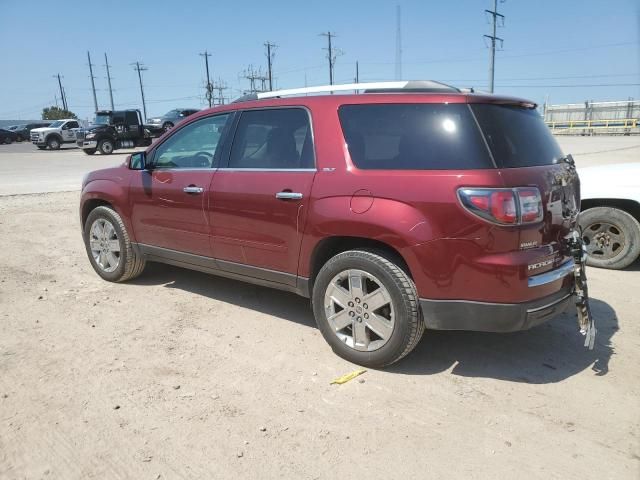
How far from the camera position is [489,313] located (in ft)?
9.80

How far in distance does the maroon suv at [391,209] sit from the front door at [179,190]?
3 cm

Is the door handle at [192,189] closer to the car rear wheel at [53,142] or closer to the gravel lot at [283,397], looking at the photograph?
the gravel lot at [283,397]

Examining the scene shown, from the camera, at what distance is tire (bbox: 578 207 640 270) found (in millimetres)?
5371

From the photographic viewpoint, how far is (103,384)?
3.24 metres

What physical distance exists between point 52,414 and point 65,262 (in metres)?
3.59

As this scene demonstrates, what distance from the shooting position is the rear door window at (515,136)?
301cm

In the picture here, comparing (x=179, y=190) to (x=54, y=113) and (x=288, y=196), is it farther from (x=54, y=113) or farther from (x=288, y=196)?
(x=54, y=113)

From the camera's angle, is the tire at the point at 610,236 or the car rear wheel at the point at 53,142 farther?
the car rear wheel at the point at 53,142

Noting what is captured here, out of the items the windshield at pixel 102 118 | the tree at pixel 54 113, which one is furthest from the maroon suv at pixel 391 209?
the tree at pixel 54 113

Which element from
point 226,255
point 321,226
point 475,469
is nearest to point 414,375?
point 475,469

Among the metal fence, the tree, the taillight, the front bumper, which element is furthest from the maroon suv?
the tree

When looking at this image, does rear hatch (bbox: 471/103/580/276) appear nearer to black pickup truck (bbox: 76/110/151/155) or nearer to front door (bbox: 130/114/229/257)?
front door (bbox: 130/114/229/257)

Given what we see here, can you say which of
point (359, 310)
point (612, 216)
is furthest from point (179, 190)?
point (612, 216)

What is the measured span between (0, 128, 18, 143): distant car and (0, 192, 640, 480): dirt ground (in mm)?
47255
